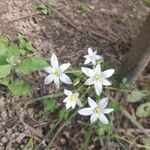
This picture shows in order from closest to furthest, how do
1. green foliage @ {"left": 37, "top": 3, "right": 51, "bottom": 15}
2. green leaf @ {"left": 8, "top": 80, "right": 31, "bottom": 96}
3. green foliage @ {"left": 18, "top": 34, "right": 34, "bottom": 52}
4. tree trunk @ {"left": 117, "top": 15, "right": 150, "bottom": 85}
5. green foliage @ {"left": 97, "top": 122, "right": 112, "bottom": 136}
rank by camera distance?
1. green leaf @ {"left": 8, "top": 80, "right": 31, "bottom": 96}
2. green foliage @ {"left": 97, "top": 122, "right": 112, "bottom": 136}
3. tree trunk @ {"left": 117, "top": 15, "right": 150, "bottom": 85}
4. green foliage @ {"left": 18, "top": 34, "right": 34, "bottom": 52}
5. green foliage @ {"left": 37, "top": 3, "right": 51, "bottom": 15}

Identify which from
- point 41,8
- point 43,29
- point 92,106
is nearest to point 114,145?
point 92,106

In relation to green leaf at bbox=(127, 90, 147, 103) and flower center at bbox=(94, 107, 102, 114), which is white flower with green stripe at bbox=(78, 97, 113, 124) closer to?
flower center at bbox=(94, 107, 102, 114)

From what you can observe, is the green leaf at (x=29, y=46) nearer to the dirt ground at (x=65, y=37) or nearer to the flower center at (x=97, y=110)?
the dirt ground at (x=65, y=37)

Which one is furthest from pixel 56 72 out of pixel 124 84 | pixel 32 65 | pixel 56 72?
pixel 124 84

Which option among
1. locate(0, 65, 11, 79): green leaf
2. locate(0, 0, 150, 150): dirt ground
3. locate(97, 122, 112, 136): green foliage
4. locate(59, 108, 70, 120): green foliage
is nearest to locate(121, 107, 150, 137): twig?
locate(0, 0, 150, 150): dirt ground

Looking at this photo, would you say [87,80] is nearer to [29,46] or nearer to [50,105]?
[50,105]

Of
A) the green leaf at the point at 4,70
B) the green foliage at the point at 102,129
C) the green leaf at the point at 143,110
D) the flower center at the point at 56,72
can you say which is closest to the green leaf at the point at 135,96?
the green leaf at the point at 143,110
